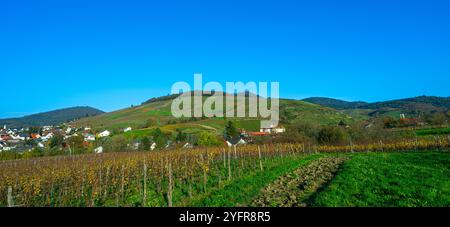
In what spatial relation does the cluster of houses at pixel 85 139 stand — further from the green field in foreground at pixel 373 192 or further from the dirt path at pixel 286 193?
the green field in foreground at pixel 373 192

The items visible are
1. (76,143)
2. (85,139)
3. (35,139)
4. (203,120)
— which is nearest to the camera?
(76,143)

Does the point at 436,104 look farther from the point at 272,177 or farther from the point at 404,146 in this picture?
the point at 272,177

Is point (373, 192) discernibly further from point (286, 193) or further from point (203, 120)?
point (203, 120)

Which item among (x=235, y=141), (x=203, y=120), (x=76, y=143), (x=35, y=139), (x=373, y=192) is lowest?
(x=76, y=143)

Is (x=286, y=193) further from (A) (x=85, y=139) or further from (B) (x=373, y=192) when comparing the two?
(A) (x=85, y=139)

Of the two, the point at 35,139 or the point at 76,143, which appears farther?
the point at 35,139

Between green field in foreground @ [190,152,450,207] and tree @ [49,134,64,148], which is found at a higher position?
green field in foreground @ [190,152,450,207]

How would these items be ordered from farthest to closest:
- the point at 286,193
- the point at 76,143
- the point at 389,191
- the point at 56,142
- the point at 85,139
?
the point at 85,139 < the point at 56,142 < the point at 76,143 < the point at 286,193 < the point at 389,191

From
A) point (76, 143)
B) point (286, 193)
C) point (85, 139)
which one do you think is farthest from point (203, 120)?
point (286, 193)

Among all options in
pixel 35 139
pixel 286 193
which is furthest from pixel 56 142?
pixel 286 193

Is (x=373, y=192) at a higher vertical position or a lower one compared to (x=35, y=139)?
higher

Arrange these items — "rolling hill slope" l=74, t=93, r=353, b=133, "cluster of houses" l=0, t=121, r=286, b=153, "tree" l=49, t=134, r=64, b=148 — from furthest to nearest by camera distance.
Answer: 1. "rolling hill slope" l=74, t=93, r=353, b=133
2. "tree" l=49, t=134, r=64, b=148
3. "cluster of houses" l=0, t=121, r=286, b=153

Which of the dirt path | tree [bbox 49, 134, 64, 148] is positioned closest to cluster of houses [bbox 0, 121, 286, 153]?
tree [bbox 49, 134, 64, 148]

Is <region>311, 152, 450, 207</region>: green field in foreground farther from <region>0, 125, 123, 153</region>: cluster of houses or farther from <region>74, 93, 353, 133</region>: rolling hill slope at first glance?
<region>74, 93, 353, 133</region>: rolling hill slope
